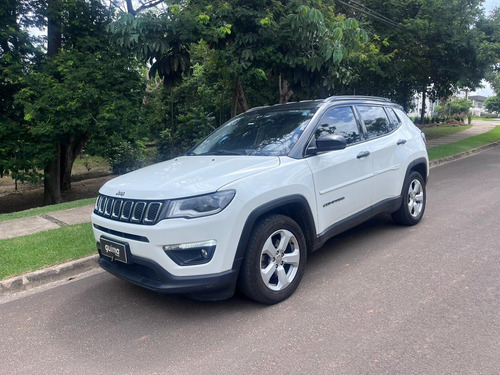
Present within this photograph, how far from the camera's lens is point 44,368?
2.96 metres

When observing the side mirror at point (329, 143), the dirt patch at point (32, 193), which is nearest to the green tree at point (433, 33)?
the side mirror at point (329, 143)

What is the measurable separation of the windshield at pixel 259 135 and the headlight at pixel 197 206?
107 centimetres

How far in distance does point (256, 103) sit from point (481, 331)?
17.3 m

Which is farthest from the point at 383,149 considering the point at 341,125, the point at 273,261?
the point at 273,261

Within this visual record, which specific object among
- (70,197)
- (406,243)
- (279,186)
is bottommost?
(70,197)

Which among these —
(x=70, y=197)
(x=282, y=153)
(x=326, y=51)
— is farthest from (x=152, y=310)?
(x=70, y=197)

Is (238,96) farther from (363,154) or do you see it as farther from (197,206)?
(197,206)

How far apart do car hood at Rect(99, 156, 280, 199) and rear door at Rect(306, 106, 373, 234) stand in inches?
23.5

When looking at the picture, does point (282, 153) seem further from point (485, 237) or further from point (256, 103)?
point (256, 103)

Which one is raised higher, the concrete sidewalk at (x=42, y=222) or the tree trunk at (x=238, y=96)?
the tree trunk at (x=238, y=96)

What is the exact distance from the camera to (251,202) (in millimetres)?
3459

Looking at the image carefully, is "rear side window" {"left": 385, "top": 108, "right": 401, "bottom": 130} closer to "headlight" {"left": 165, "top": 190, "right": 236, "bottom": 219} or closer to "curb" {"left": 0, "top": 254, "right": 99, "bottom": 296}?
"headlight" {"left": 165, "top": 190, "right": 236, "bottom": 219}

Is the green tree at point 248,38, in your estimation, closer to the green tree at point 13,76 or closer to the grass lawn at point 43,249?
the green tree at point 13,76

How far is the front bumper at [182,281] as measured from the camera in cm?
327
